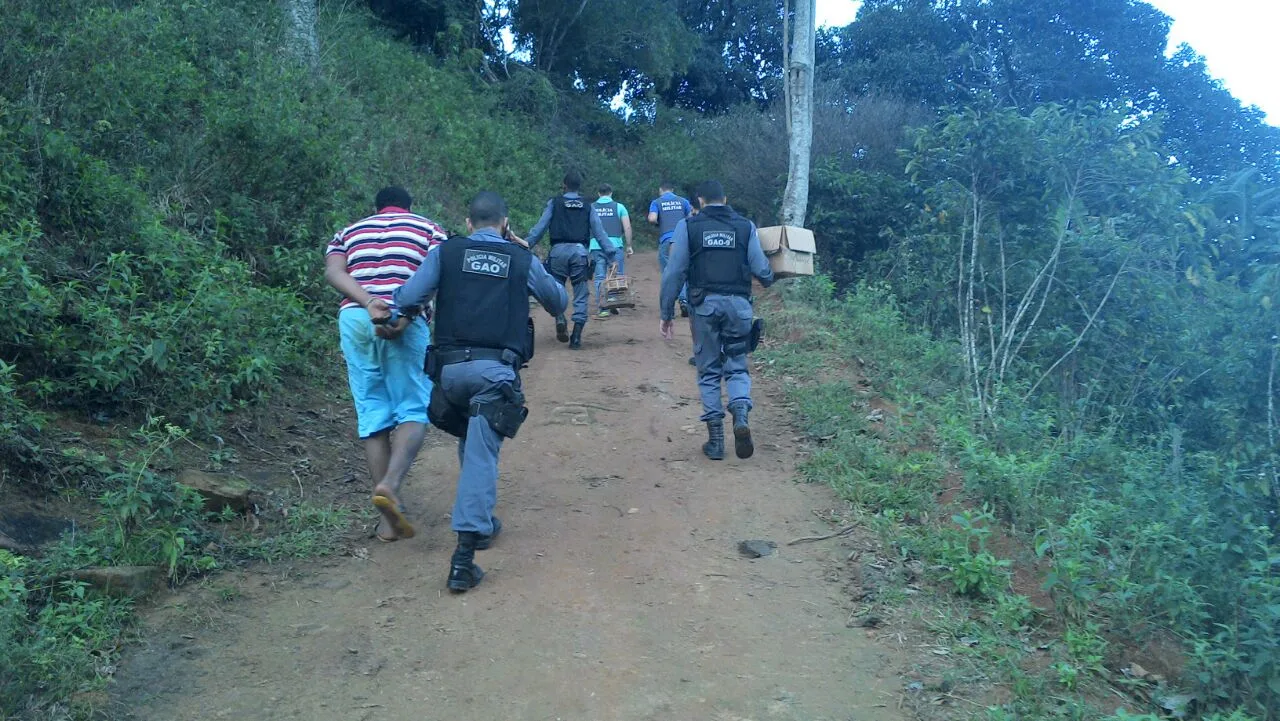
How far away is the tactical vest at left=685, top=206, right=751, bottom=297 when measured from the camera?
7109mm

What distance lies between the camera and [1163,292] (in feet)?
31.0

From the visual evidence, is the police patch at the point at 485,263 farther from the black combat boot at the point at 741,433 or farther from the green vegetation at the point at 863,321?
the black combat boot at the point at 741,433

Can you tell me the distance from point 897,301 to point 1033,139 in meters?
4.40

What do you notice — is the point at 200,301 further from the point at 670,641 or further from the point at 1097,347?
the point at 1097,347

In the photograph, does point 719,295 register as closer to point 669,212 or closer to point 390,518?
point 390,518

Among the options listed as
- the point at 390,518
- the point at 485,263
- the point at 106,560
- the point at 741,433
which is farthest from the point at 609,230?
the point at 106,560

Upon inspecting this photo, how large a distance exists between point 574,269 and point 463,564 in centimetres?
578

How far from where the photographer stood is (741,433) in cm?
689

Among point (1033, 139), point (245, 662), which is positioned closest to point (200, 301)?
point (245, 662)

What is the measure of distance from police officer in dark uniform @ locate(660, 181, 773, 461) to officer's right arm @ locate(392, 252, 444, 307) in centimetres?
240

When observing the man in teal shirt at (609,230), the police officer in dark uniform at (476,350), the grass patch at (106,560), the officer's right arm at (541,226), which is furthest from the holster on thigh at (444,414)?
the man in teal shirt at (609,230)

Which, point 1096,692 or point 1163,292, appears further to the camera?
point 1163,292

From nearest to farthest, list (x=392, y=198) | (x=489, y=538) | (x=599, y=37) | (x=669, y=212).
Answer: (x=489, y=538) → (x=392, y=198) → (x=669, y=212) → (x=599, y=37)

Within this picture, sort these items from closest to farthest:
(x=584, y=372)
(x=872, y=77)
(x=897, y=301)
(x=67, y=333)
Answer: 1. (x=67, y=333)
2. (x=584, y=372)
3. (x=897, y=301)
4. (x=872, y=77)
